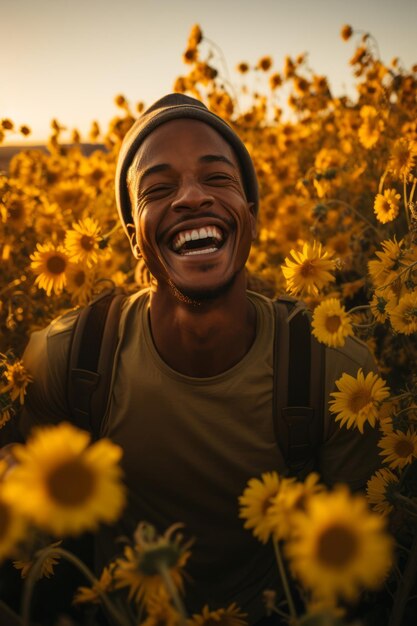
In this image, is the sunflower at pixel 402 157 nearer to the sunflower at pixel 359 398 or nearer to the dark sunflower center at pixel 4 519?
the sunflower at pixel 359 398

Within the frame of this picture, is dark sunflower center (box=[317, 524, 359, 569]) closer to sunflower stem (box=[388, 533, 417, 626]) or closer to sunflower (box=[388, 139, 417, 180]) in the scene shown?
sunflower stem (box=[388, 533, 417, 626])

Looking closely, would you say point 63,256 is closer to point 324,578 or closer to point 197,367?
point 197,367

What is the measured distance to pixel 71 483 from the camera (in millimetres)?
708

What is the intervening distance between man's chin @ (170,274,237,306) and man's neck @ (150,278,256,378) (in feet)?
0.12

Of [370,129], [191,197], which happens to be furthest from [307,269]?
[370,129]

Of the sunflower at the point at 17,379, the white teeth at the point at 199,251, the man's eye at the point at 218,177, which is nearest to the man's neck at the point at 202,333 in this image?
the white teeth at the point at 199,251

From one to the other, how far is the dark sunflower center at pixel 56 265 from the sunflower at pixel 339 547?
195 centimetres

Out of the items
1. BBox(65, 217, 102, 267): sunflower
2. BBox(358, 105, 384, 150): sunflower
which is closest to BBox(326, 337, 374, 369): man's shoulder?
BBox(65, 217, 102, 267): sunflower

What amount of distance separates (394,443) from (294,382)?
383 millimetres

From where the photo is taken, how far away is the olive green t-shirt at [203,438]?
189 cm

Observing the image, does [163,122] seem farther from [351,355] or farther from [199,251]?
→ [351,355]

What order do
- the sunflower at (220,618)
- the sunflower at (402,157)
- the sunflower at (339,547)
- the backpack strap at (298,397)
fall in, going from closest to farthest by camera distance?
the sunflower at (339,547), the sunflower at (220,618), the backpack strap at (298,397), the sunflower at (402,157)

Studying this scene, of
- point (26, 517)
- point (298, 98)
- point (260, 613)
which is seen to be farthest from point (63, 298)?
point (298, 98)

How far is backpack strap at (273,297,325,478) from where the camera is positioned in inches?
71.4
